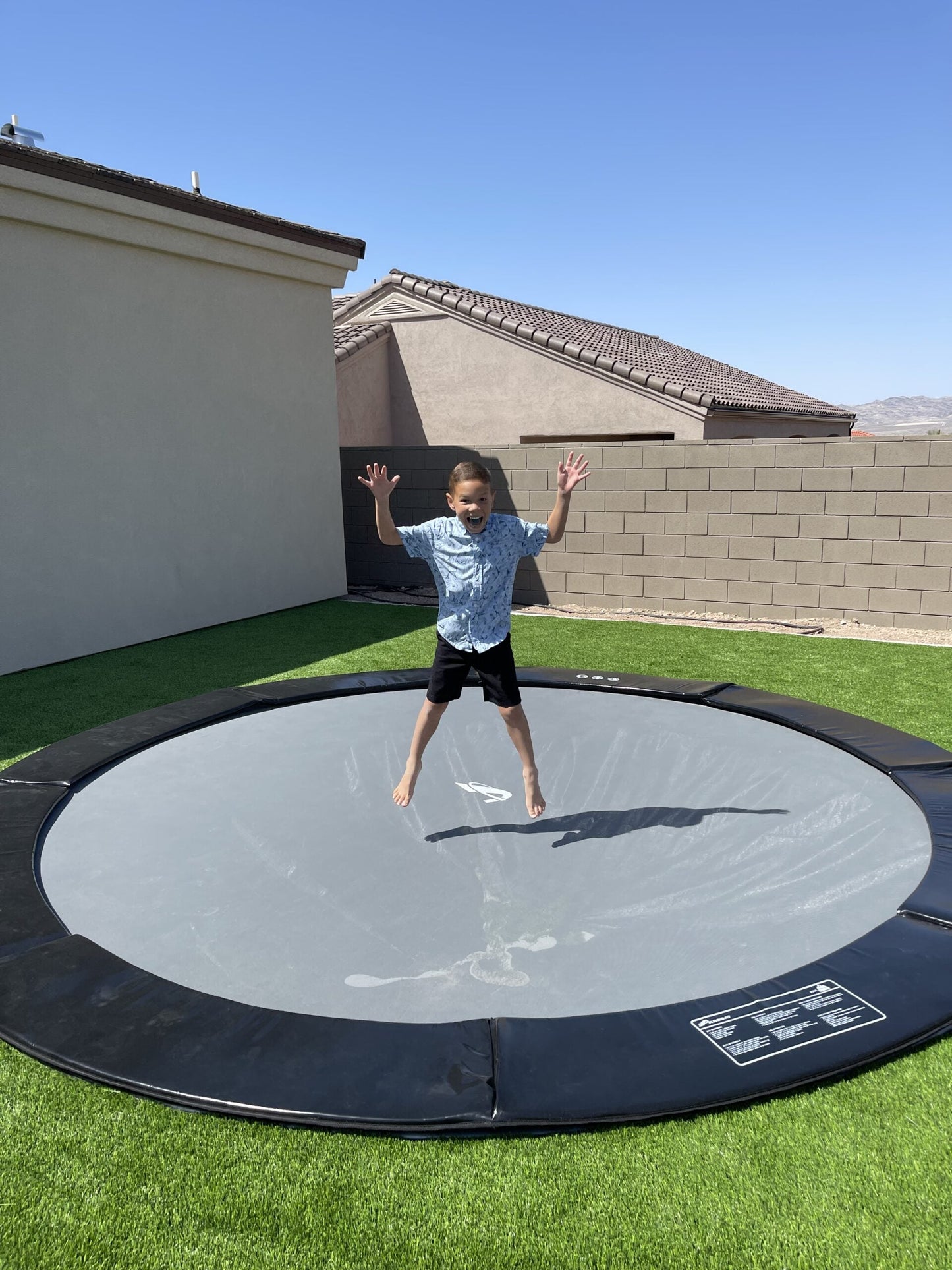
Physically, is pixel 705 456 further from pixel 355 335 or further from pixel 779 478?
pixel 355 335

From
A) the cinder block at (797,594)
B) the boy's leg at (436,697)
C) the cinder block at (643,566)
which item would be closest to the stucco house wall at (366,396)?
the cinder block at (643,566)

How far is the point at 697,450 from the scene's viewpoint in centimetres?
729

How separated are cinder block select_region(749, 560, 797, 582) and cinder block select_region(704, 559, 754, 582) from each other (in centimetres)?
4

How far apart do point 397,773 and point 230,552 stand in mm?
4210

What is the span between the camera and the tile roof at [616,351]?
1195 cm

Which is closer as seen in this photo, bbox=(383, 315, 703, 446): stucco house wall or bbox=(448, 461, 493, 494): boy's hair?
bbox=(448, 461, 493, 494): boy's hair

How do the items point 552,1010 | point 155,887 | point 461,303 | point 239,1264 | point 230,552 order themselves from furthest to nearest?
point 461,303, point 230,552, point 155,887, point 552,1010, point 239,1264

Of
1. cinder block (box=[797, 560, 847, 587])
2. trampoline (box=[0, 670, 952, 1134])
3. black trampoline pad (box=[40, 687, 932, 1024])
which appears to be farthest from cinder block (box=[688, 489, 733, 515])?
black trampoline pad (box=[40, 687, 932, 1024])

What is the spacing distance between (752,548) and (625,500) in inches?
43.5

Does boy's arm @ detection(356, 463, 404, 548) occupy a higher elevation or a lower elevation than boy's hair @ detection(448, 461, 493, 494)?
lower

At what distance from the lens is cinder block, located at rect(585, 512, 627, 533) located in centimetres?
770

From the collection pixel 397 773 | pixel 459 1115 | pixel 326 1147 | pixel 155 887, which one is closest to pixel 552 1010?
pixel 459 1115

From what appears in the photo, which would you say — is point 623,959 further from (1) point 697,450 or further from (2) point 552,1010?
(1) point 697,450

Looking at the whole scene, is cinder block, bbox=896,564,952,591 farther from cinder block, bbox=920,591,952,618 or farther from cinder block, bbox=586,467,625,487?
cinder block, bbox=586,467,625,487
